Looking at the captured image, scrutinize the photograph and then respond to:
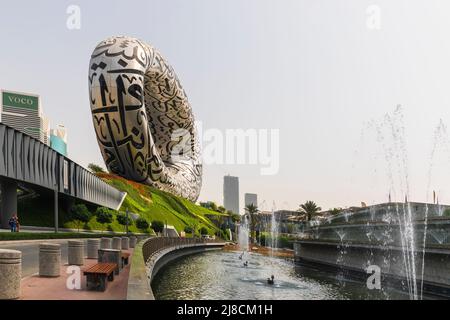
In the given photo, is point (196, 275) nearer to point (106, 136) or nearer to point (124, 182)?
point (106, 136)

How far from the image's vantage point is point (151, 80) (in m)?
68.0

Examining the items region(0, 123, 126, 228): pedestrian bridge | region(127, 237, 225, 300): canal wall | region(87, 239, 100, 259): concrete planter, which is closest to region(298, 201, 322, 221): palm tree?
region(127, 237, 225, 300): canal wall

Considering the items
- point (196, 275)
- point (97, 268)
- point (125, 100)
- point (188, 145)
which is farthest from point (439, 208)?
point (188, 145)

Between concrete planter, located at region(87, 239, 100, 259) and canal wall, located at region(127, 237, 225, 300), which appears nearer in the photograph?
canal wall, located at region(127, 237, 225, 300)

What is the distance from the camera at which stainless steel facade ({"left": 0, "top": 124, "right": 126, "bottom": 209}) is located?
3131 centimetres

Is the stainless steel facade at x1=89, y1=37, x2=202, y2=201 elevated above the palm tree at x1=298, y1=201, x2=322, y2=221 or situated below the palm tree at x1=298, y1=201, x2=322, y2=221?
above

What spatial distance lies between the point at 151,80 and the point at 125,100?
560 inches

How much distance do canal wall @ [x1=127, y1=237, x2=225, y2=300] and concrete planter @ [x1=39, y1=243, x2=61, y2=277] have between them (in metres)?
2.08

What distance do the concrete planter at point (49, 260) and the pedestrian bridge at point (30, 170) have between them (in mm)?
20985

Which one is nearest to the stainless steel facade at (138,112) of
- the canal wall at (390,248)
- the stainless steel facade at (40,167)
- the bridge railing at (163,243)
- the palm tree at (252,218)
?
the stainless steel facade at (40,167)

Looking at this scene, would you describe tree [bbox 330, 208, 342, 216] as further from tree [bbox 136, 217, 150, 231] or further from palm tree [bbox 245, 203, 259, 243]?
tree [bbox 136, 217, 150, 231]

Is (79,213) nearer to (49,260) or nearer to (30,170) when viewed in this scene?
(30,170)

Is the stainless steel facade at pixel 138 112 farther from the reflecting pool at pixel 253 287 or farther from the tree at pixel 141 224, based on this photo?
the reflecting pool at pixel 253 287

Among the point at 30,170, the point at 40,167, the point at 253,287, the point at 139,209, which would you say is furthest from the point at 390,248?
the point at 139,209
